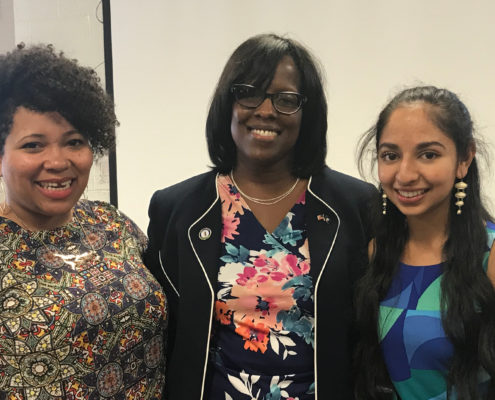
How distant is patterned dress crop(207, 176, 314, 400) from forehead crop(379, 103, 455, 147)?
405 millimetres

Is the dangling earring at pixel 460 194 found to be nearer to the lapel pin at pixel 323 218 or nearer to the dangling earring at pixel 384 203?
the dangling earring at pixel 384 203

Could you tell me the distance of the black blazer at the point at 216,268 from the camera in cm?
132

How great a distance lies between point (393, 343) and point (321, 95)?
722mm

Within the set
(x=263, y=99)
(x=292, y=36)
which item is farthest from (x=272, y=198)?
(x=292, y=36)

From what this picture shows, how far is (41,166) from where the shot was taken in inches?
45.9

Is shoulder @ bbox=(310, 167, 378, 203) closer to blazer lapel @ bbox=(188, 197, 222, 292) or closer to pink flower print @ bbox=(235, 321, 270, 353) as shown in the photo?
blazer lapel @ bbox=(188, 197, 222, 292)

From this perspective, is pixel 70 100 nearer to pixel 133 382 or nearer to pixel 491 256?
pixel 133 382

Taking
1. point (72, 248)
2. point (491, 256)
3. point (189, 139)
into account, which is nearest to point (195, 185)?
point (72, 248)

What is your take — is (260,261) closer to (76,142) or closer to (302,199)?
(302,199)

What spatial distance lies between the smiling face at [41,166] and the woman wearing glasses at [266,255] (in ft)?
1.18

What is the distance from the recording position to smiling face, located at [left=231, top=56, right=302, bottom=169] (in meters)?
1.35

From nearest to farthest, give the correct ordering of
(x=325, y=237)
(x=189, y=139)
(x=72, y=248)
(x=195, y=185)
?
1. (x=72, y=248)
2. (x=325, y=237)
3. (x=195, y=185)
4. (x=189, y=139)

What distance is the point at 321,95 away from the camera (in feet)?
4.81

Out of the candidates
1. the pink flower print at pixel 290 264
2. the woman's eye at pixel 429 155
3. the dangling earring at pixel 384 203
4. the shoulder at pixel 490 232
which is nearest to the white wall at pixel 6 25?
the pink flower print at pixel 290 264
